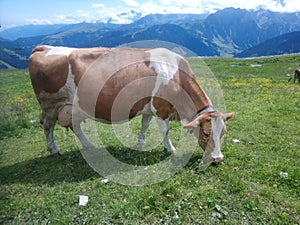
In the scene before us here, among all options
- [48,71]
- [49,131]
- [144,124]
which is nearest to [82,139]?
[49,131]

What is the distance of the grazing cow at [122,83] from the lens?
978cm

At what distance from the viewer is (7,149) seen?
13109 millimetres

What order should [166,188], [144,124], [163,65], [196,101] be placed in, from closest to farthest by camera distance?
[166,188] → [196,101] → [163,65] → [144,124]

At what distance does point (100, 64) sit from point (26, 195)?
447cm

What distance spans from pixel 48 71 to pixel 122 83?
2.49 metres

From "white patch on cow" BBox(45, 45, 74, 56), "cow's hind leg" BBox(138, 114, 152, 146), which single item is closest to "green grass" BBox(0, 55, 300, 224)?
"cow's hind leg" BBox(138, 114, 152, 146)

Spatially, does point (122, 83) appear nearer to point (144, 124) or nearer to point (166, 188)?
point (144, 124)

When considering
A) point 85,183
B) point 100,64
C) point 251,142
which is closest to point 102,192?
point 85,183

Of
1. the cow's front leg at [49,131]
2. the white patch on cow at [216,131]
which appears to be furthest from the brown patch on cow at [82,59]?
the white patch on cow at [216,131]

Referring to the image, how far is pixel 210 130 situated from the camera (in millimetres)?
9031

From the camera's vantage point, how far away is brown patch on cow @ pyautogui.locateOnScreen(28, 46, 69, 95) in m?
10.0

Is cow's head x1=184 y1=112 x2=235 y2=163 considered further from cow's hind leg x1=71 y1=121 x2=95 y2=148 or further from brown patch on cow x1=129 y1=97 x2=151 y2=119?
cow's hind leg x1=71 y1=121 x2=95 y2=148

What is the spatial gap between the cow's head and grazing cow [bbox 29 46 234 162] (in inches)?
4.0

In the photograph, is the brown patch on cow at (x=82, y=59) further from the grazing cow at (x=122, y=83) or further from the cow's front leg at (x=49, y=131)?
the cow's front leg at (x=49, y=131)
